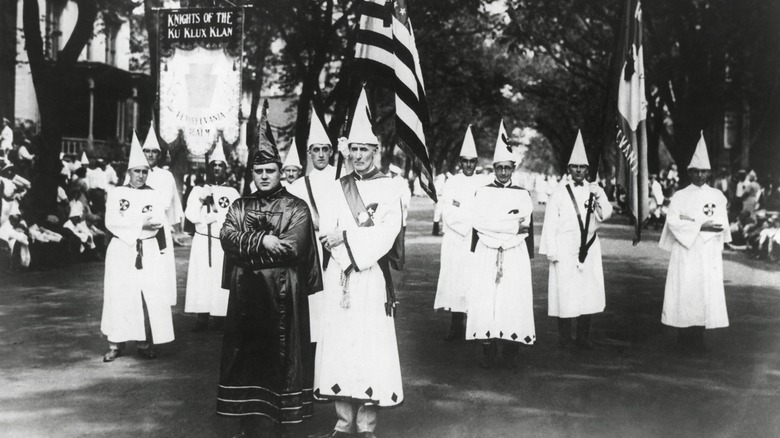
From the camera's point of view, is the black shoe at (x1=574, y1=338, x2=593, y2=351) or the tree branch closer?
the black shoe at (x1=574, y1=338, x2=593, y2=351)

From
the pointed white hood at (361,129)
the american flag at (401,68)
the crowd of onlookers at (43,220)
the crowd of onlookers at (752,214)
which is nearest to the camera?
the pointed white hood at (361,129)

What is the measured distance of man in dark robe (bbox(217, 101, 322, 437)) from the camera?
559cm

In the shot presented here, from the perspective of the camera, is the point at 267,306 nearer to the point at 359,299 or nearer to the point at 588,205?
the point at 359,299

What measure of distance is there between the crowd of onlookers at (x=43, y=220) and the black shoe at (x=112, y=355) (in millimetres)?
6337

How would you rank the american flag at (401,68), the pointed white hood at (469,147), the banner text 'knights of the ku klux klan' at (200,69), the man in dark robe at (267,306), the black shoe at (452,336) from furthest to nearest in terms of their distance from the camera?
the banner text 'knights of the ku klux klan' at (200,69) → the pointed white hood at (469,147) → the black shoe at (452,336) → the american flag at (401,68) → the man in dark robe at (267,306)

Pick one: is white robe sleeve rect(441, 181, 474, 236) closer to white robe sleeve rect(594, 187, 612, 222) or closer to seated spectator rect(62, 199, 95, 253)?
white robe sleeve rect(594, 187, 612, 222)

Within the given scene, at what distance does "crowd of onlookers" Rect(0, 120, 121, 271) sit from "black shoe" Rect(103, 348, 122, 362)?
6337mm

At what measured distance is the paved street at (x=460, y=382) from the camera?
20.0 feet

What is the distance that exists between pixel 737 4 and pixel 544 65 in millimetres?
28848

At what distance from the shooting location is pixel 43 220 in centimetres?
1538

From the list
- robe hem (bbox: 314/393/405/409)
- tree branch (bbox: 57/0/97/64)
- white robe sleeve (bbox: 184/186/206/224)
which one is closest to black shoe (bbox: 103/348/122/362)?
white robe sleeve (bbox: 184/186/206/224)

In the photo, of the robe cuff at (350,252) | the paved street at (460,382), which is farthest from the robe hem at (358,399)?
the robe cuff at (350,252)

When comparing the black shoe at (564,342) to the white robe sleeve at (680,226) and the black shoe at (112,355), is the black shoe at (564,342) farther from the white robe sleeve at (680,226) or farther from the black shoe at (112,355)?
the black shoe at (112,355)

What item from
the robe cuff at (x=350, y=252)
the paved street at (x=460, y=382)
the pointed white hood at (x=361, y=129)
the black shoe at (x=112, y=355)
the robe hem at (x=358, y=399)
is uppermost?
the pointed white hood at (x=361, y=129)
